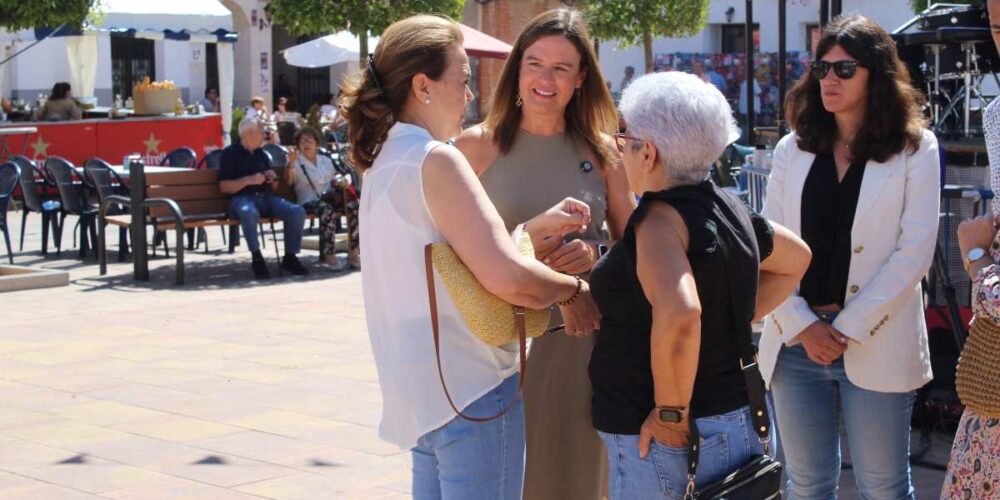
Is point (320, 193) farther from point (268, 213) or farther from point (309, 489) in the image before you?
point (309, 489)

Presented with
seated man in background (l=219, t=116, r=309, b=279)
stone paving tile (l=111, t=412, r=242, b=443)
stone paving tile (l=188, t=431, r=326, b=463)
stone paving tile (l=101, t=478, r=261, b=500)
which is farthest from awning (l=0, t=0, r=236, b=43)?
stone paving tile (l=101, t=478, r=261, b=500)

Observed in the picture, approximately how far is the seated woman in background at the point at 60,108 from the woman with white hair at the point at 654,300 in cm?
1952

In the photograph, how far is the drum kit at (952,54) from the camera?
9.59 m

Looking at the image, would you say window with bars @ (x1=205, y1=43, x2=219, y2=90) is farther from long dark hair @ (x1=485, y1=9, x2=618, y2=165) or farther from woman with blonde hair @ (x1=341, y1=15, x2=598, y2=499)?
woman with blonde hair @ (x1=341, y1=15, x2=598, y2=499)

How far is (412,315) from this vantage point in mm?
2945

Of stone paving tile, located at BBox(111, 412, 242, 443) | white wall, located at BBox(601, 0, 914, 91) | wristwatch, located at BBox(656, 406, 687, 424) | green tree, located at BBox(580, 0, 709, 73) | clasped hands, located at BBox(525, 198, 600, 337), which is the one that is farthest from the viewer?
white wall, located at BBox(601, 0, 914, 91)

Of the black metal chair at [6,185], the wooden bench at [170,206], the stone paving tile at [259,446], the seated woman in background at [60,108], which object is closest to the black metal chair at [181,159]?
the black metal chair at [6,185]

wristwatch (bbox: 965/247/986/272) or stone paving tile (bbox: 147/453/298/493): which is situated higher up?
wristwatch (bbox: 965/247/986/272)

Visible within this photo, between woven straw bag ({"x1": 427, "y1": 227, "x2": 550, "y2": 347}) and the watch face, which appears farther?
woven straw bag ({"x1": 427, "y1": 227, "x2": 550, "y2": 347})

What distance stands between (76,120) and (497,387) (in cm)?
1903

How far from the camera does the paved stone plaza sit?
214 inches

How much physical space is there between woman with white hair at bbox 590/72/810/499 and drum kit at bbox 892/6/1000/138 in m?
5.98

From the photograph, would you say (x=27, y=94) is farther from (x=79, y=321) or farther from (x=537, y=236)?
(x=537, y=236)

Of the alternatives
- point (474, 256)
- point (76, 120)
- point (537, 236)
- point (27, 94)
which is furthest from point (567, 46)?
point (27, 94)
